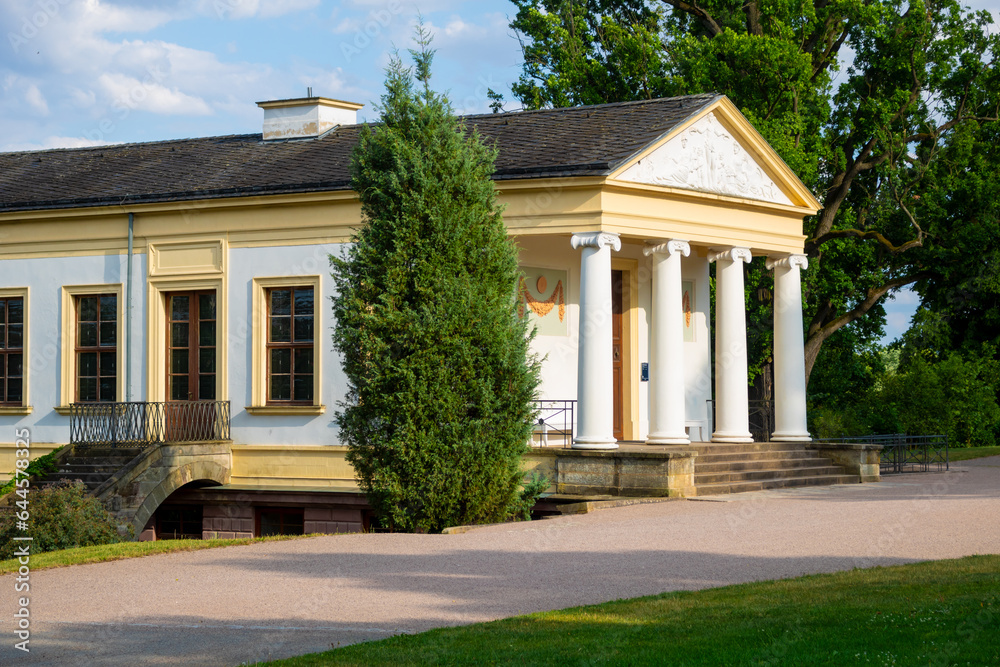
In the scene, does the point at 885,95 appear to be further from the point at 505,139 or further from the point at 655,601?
the point at 655,601

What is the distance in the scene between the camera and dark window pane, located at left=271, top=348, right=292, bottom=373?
22.8 m

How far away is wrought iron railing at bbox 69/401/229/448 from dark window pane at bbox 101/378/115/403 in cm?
60

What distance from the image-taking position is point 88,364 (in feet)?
79.3

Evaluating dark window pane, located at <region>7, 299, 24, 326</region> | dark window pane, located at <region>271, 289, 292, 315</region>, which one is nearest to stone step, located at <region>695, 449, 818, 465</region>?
dark window pane, located at <region>271, 289, 292, 315</region>

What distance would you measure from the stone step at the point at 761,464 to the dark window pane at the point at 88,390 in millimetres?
11436

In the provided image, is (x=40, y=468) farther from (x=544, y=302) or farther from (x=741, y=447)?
(x=741, y=447)

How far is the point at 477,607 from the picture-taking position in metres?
9.57

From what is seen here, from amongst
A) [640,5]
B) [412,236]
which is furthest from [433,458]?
[640,5]

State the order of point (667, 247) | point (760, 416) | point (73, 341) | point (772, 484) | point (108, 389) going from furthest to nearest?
1. point (760, 416)
2. point (73, 341)
3. point (108, 389)
4. point (667, 247)
5. point (772, 484)

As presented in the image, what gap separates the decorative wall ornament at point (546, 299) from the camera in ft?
74.8

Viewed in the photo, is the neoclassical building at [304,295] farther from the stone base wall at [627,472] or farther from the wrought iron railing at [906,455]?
the wrought iron railing at [906,455]

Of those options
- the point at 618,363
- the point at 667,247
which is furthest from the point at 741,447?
the point at 667,247

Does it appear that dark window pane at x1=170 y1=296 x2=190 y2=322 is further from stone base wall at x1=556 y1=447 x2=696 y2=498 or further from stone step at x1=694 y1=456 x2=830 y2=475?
stone step at x1=694 y1=456 x2=830 y2=475

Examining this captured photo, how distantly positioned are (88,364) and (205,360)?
2505mm
